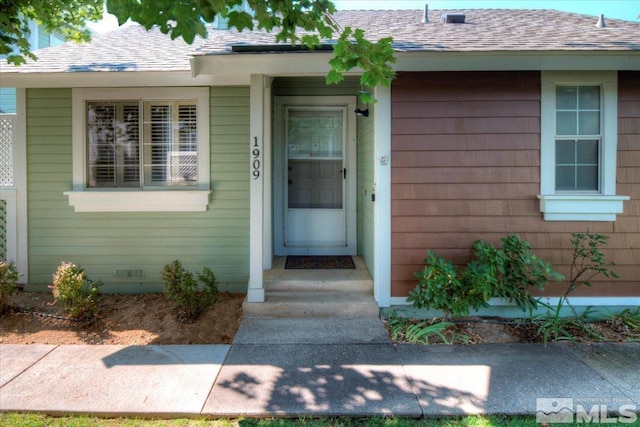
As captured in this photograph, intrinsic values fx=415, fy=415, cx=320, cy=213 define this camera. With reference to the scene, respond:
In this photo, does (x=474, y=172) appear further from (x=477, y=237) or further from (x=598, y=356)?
(x=598, y=356)

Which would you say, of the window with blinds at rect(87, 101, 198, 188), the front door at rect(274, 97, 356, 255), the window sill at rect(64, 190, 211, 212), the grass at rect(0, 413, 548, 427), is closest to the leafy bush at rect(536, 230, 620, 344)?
the grass at rect(0, 413, 548, 427)

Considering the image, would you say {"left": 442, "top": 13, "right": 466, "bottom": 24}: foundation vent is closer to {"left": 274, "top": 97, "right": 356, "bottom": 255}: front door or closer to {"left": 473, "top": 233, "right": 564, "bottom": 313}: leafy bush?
{"left": 274, "top": 97, "right": 356, "bottom": 255}: front door

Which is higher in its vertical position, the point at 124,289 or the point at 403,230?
the point at 403,230

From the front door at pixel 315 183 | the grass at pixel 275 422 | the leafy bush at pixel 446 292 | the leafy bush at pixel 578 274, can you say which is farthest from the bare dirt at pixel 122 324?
the leafy bush at pixel 578 274

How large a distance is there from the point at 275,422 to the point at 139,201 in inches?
148

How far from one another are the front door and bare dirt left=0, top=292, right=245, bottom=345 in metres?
1.51

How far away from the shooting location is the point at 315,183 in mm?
6395

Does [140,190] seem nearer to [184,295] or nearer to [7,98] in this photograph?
[184,295]

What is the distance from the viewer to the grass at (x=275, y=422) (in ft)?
9.33

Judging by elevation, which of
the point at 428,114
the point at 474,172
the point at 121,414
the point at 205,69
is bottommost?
the point at 121,414

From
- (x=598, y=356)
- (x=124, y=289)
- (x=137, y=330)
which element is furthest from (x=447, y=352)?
(x=124, y=289)

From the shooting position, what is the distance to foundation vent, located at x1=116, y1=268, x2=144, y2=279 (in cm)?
563

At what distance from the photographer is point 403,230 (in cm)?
481

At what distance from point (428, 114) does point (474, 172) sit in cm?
85
